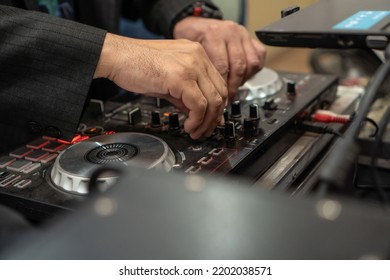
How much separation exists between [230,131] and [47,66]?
0.93 ft

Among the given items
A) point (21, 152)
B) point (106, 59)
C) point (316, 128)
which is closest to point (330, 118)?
point (316, 128)

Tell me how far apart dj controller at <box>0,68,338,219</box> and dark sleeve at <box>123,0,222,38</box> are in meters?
0.31

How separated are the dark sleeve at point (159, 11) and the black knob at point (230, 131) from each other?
0.52m

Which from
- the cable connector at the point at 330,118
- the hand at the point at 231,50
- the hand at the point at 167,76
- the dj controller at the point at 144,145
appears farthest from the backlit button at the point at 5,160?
the cable connector at the point at 330,118

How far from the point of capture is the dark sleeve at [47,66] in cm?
75

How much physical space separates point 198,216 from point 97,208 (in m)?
0.08

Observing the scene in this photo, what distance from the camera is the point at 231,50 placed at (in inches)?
38.4

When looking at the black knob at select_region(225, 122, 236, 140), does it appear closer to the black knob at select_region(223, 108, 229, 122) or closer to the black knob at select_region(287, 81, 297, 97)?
the black knob at select_region(223, 108, 229, 122)

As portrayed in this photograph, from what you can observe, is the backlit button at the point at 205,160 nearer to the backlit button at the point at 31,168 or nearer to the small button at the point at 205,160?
the small button at the point at 205,160

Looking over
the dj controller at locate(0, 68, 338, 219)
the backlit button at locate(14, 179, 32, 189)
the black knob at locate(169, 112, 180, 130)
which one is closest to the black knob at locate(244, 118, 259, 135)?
the dj controller at locate(0, 68, 338, 219)

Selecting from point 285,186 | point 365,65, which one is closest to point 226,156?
point 285,186

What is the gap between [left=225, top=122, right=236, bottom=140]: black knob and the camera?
745 mm

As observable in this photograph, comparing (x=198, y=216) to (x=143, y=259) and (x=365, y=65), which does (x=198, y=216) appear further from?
(x=365, y=65)

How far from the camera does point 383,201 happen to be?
0.46 meters
